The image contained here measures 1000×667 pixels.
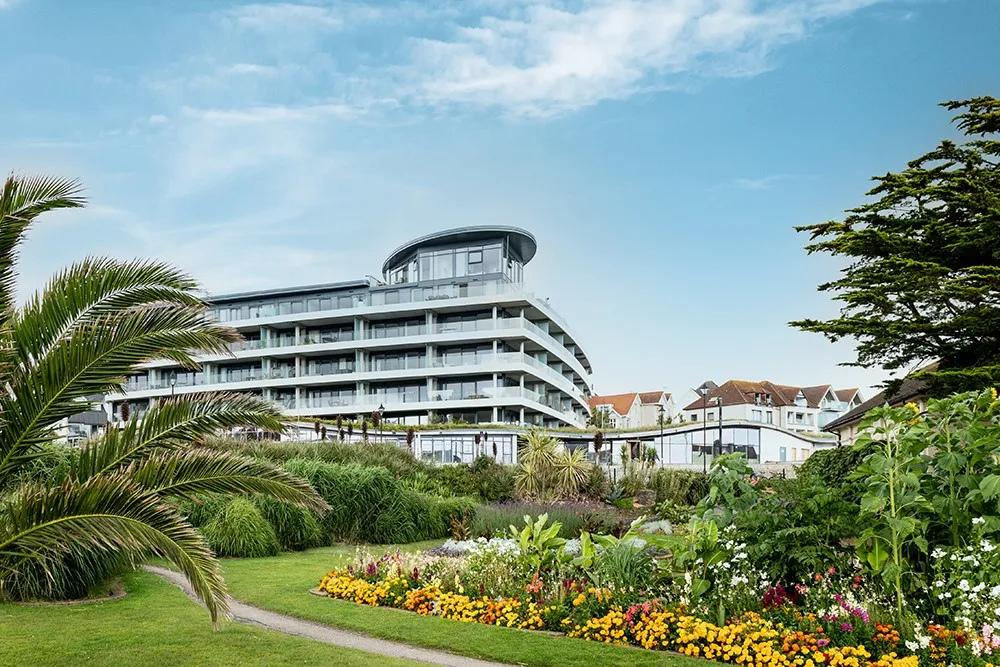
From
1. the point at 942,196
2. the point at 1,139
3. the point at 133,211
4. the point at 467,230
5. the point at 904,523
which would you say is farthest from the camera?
the point at 467,230

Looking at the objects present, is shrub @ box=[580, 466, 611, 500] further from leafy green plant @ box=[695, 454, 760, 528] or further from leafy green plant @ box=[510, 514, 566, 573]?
leafy green plant @ box=[695, 454, 760, 528]

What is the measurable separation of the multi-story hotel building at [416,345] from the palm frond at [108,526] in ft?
173

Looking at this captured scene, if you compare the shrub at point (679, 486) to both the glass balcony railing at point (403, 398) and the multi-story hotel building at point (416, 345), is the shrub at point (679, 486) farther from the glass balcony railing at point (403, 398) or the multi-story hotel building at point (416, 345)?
the glass balcony railing at point (403, 398)

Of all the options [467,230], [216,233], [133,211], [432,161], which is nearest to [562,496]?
[432,161]

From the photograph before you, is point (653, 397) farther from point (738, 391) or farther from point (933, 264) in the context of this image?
point (933, 264)

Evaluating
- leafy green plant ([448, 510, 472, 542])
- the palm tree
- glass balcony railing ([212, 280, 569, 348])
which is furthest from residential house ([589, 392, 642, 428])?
leafy green plant ([448, 510, 472, 542])

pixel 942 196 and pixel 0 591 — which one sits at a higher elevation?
pixel 942 196

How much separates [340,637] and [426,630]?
100 centimetres

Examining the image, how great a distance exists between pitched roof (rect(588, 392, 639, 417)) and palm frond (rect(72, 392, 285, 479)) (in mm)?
96357

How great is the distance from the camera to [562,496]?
88.8ft

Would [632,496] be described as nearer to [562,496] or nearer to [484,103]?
[562,496]

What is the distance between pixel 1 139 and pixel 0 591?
5.60 m

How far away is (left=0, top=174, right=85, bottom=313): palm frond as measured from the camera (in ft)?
24.6

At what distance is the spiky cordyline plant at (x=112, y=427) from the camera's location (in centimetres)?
690
